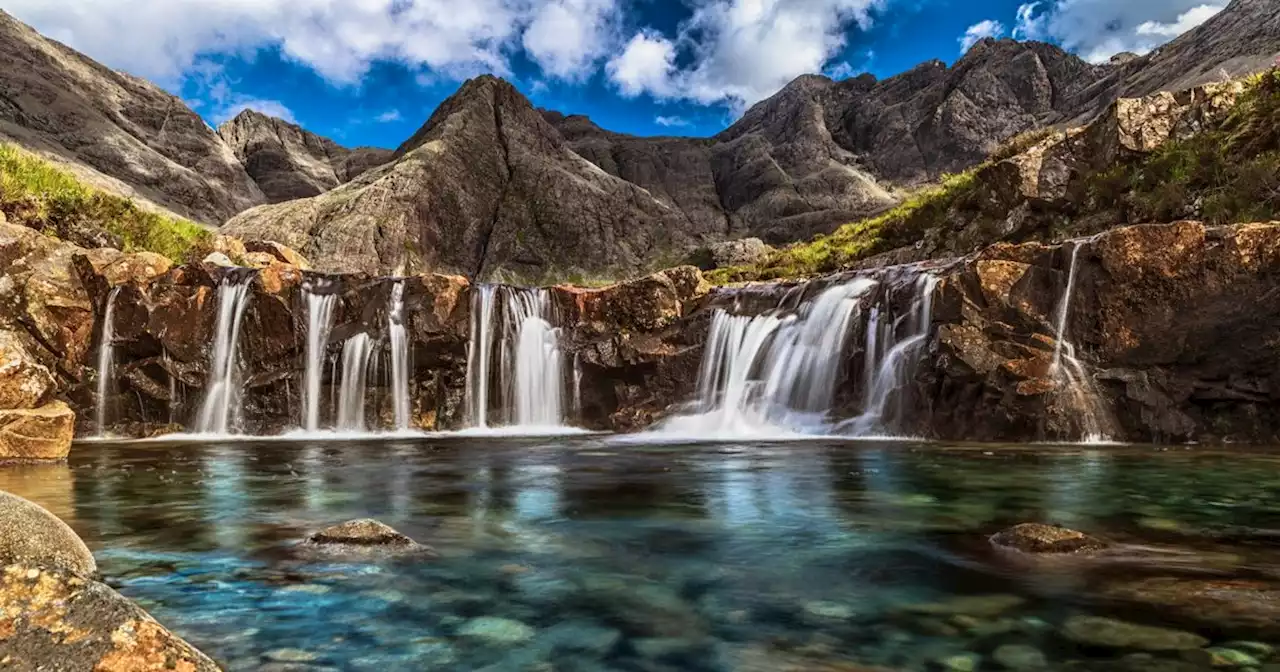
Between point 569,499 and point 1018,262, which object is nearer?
point 569,499

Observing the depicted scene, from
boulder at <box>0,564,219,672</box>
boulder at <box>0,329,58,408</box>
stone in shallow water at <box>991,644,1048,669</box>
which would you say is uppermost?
boulder at <box>0,329,58,408</box>

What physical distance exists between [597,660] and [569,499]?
17.5 ft

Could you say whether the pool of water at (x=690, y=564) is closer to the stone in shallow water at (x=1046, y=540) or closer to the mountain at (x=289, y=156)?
the stone in shallow water at (x=1046, y=540)

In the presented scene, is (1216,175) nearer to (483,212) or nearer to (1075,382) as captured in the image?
(1075,382)

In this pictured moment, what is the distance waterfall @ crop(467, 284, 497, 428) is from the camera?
23.2 m

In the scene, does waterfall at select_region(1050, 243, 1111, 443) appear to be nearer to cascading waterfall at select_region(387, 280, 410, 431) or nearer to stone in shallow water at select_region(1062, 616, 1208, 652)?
stone in shallow water at select_region(1062, 616, 1208, 652)

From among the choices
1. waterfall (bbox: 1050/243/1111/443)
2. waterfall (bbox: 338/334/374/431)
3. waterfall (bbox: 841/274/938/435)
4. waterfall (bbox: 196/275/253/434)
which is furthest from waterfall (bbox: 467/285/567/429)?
waterfall (bbox: 1050/243/1111/443)

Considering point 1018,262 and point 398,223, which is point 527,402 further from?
point 398,223

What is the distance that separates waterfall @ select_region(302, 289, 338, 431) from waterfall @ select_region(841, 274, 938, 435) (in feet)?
47.9

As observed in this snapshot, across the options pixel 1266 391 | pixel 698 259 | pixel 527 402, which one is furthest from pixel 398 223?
pixel 1266 391

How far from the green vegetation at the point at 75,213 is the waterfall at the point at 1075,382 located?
2643 cm

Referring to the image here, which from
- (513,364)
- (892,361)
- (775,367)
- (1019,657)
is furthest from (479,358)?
(1019,657)

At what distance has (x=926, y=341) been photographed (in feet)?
56.3

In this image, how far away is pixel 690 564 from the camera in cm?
588
